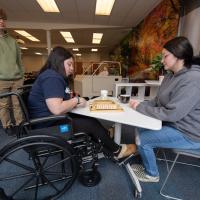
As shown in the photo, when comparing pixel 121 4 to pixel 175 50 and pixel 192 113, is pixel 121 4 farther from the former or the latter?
pixel 192 113

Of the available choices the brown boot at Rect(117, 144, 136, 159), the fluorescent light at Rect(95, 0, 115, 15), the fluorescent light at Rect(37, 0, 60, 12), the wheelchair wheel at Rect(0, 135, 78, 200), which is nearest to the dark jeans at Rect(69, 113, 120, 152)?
the brown boot at Rect(117, 144, 136, 159)

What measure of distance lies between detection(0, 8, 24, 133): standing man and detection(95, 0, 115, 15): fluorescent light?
227 centimetres

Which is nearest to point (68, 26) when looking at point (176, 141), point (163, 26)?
point (163, 26)

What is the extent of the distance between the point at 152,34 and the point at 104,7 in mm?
1345

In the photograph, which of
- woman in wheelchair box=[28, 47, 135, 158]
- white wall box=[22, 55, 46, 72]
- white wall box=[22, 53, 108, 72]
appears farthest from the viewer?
white wall box=[22, 55, 46, 72]

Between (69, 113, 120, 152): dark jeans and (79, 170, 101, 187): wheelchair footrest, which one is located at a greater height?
(69, 113, 120, 152): dark jeans

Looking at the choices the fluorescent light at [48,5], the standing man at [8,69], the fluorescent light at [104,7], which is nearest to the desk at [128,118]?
the standing man at [8,69]

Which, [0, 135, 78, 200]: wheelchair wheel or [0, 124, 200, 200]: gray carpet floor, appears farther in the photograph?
[0, 124, 200, 200]: gray carpet floor

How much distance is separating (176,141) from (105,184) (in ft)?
2.31

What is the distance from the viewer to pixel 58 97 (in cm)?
111

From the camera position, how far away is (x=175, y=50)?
1.18 metres

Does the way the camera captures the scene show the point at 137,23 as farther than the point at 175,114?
Yes

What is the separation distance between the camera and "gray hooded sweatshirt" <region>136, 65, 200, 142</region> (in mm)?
1061

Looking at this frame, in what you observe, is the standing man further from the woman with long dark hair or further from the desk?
the woman with long dark hair
